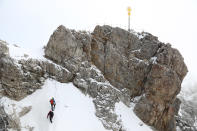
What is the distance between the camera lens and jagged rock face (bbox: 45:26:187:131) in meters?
26.0

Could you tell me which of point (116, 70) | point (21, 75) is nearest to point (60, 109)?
point (21, 75)

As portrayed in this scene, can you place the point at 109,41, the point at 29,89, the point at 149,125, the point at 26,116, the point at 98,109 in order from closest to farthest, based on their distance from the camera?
the point at 26,116, the point at 29,89, the point at 98,109, the point at 149,125, the point at 109,41

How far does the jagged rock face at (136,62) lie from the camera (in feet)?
85.2

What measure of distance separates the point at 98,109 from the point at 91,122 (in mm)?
2626

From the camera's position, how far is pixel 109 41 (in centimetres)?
2970

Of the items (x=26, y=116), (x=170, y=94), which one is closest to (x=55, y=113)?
(x=26, y=116)

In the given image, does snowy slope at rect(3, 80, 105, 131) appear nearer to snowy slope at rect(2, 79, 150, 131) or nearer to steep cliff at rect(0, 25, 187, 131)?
snowy slope at rect(2, 79, 150, 131)

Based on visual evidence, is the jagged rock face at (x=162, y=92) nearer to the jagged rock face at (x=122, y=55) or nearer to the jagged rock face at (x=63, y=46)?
the jagged rock face at (x=122, y=55)

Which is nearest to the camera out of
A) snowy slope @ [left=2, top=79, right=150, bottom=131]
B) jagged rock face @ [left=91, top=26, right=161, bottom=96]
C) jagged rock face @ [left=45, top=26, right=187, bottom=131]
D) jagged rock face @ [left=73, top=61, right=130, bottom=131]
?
snowy slope @ [left=2, top=79, right=150, bottom=131]

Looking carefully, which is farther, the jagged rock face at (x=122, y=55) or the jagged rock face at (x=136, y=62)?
the jagged rock face at (x=122, y=55)

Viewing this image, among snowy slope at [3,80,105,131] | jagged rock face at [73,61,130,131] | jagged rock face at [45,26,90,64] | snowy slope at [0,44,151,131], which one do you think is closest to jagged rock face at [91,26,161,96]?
jagged rock face at [73,61,130,131]

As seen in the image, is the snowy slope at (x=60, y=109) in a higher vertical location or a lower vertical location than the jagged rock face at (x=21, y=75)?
lower

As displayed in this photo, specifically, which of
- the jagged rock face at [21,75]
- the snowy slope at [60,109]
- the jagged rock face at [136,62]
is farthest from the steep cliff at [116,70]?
the snowy slope at [60,109]

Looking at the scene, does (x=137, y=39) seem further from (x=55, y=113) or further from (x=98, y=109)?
(x=55, y=113)
